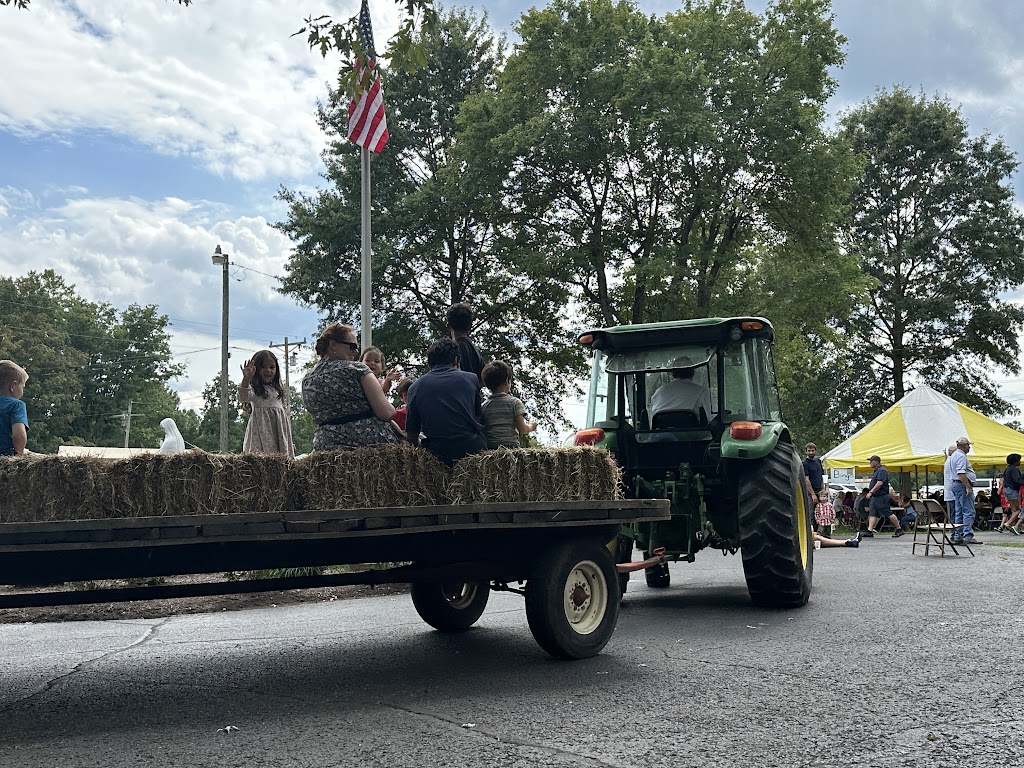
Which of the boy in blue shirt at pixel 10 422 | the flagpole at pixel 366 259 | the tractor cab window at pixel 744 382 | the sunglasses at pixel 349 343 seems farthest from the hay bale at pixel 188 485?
the flagpole at pixel 366 259

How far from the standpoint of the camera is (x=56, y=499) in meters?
5.14

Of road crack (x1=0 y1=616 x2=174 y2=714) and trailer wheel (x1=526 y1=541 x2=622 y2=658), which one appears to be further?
trailer wheel (x1=526 y1=541 x2=622 y2=658)

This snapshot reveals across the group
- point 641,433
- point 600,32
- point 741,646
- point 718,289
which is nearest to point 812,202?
point 718,289

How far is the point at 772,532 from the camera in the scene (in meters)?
8.88

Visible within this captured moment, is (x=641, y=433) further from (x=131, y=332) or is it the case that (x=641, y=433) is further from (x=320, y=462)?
(x=131, y=332)

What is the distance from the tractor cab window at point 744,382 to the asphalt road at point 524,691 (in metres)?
1.80

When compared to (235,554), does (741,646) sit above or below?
below

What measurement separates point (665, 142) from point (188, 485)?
24510 mm

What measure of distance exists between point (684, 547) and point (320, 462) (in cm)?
471

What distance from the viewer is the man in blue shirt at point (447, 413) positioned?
→ 264 inches

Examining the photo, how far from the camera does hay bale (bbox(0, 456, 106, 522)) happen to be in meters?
5.09

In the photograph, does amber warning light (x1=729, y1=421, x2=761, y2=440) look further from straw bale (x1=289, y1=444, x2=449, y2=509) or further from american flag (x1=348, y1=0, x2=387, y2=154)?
american flag (x1=348, y1=0, x2=387, y2=154)

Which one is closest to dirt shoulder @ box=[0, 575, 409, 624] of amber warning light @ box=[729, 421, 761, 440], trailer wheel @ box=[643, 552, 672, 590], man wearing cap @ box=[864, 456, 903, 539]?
trailer wheel @ box=[643, 552, 672, 590]

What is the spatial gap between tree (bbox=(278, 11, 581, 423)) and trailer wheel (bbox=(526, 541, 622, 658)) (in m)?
25.4
